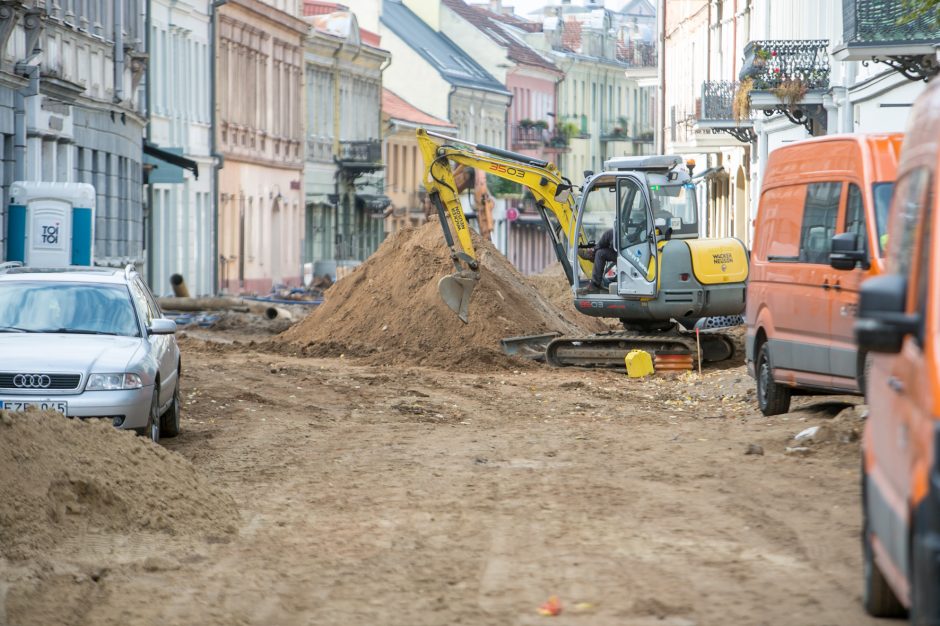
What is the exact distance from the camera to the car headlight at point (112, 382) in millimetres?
13070

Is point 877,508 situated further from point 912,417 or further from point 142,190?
point 142,190

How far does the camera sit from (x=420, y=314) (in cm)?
2911

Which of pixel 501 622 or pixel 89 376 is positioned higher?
pixel 89 376

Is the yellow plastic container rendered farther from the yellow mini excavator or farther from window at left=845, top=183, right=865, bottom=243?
window at left=845, top=183, right=865, bottom=243

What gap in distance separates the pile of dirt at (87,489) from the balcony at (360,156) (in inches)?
2181

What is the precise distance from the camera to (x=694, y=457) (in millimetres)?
13484

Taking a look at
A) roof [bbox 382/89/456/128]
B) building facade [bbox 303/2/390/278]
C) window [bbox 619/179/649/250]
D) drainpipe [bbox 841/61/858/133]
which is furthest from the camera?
roof [bbox 382/89/456/128]

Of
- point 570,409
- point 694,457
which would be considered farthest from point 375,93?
point 694,457

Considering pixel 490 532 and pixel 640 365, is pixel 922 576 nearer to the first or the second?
pixel 490 532

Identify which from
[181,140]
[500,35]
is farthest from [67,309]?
[500,35]

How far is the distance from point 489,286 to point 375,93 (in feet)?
142

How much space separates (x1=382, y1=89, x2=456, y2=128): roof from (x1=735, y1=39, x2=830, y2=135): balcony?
4086 cm

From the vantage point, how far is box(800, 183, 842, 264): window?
14.5 meters

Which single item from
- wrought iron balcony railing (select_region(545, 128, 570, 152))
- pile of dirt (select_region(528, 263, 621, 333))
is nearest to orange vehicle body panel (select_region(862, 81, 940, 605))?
pile of dirt (select_region(528, 263, 621, 333))
